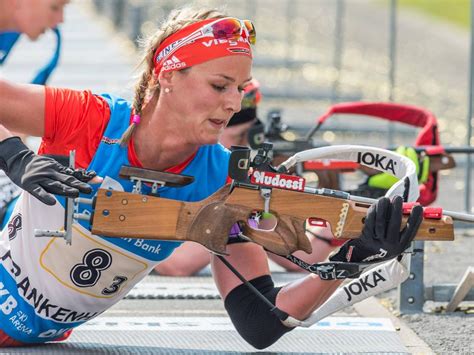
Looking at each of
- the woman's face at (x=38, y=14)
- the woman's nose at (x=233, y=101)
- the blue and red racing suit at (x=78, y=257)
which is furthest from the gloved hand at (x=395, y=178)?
the woman's nose at (x=233, y=101)

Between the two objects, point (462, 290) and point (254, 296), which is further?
point (462, 290)

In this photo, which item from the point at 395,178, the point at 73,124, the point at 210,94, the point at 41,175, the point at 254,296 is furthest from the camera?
the point at 395,178

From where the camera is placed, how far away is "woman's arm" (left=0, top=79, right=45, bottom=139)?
3514 millimetres

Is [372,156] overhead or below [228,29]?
below

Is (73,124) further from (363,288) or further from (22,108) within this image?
(363,288)

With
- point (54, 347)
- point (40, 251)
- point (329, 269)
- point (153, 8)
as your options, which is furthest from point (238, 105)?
point (153, 8)

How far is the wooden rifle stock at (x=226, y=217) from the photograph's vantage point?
10.8ft

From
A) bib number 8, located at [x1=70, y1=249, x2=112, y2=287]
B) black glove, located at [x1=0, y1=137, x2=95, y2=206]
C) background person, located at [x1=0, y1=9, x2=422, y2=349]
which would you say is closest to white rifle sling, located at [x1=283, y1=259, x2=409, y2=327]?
background person, located at [x1=0, y1=9, x2=422, y2=349]

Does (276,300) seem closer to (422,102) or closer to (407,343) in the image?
(407,343)

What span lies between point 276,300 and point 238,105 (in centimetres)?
70

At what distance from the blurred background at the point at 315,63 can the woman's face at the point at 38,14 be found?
3836mm

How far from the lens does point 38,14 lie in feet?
13.7

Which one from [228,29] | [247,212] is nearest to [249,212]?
[247,212]

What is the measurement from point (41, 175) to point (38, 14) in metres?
1.22
